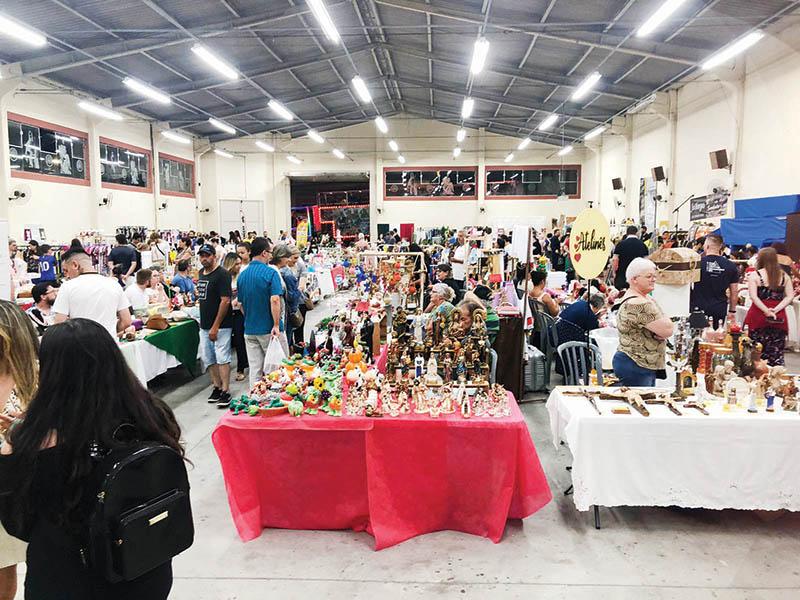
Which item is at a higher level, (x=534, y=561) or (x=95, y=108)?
(x=95, y=108)

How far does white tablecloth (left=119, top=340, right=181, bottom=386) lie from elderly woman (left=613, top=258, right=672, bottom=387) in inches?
139

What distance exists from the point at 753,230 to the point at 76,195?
12905mm

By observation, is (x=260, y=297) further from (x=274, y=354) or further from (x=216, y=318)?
(x=216, y=318)

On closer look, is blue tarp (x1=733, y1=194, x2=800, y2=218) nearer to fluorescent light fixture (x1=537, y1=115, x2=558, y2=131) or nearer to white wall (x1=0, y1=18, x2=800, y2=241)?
white wall (x1=0, y1=18, x2=800, y2=241)

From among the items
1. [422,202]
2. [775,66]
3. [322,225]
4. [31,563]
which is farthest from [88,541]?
[322,225]

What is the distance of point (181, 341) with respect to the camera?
5809mm

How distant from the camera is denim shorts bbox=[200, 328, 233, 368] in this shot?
513cm

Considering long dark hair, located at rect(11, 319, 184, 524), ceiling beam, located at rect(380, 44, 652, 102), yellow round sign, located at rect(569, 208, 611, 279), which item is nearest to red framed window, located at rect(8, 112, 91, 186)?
ceiling beam, located at rect(380, 44, 652, 102)

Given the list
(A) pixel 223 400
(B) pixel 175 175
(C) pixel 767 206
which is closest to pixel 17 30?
(A) pixel 223 400

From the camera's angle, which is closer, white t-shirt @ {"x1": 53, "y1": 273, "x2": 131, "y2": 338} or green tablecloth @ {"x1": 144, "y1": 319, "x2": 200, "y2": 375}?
white t-shirt @ {"x1": 53, "y1": 273, "x2": 131, "y2": 338}

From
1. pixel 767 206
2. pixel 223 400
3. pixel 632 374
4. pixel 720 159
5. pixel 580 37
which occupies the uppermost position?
pixel 580 37

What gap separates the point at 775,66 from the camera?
29.1 ft

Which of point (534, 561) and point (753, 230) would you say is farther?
point (753, 230)

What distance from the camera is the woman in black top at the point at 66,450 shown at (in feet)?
4.38
